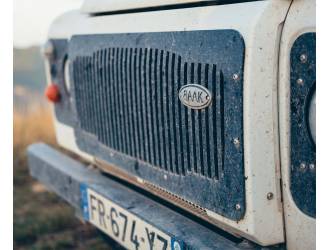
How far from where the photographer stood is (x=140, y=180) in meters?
2.45

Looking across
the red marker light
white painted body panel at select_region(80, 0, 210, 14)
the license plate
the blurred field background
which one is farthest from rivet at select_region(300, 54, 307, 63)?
the blurred field background

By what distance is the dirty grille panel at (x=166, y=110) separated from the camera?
5.96 feet

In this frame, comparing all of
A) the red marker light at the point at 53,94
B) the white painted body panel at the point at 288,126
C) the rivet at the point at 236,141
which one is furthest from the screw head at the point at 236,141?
the red marker light at the point at 53,94

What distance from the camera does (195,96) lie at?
1.92m

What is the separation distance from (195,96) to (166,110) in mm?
226

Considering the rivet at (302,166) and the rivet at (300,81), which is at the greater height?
the rivet at (300,81)

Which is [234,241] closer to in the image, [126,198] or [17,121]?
[126,198]

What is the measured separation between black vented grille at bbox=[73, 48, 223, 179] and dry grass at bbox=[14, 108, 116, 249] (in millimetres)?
921

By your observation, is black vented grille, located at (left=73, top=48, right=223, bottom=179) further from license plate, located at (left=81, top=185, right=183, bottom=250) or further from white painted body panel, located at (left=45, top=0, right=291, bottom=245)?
license plate, located at (left=81, top=185, right=183, bottom=250)

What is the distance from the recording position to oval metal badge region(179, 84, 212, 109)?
1.87m

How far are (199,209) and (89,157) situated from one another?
92 cm

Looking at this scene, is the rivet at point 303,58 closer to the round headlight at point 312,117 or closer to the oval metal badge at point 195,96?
the round headlight at point 312,117

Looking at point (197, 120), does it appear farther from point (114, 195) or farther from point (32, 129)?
point (32, 129)
